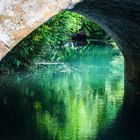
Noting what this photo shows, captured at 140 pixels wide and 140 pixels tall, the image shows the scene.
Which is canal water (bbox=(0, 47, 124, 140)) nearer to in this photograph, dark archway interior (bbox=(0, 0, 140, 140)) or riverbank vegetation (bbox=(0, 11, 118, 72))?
dark archway interior (bbox=(0, 0, 140, 140))

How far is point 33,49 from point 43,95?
A: 2.67 meters

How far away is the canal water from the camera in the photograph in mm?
6668

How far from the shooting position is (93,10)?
7.06 m

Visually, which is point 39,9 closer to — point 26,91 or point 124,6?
point 124,6

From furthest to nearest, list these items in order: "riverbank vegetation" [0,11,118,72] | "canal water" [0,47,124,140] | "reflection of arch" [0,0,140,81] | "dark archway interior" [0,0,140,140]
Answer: "riverbank vegetation" [0,11,118,72]
"canal water" [0,47,124,140]
"dark archway interior" [0,0,140,140]
"reflection of arch" [0,0,140,81]

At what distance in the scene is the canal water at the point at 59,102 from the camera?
667 cm

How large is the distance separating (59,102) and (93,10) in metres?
2.42

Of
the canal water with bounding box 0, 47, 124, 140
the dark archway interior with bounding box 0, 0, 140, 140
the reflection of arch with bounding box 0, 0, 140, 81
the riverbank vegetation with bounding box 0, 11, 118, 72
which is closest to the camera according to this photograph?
the reflection of arch with bounding box 0, 0, 140, 81

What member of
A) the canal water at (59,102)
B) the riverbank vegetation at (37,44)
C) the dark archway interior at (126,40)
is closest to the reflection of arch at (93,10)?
the dark archway interior at (126,40)

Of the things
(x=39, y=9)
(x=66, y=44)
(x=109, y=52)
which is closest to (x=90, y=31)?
(x=66, y=44)

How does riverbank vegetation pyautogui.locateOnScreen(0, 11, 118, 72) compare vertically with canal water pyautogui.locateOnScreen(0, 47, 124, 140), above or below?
above

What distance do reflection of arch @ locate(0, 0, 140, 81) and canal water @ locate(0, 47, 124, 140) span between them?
1041mm

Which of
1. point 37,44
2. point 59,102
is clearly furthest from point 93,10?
point 37,44

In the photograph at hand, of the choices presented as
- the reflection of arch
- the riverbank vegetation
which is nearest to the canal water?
the riverbank vegetation
